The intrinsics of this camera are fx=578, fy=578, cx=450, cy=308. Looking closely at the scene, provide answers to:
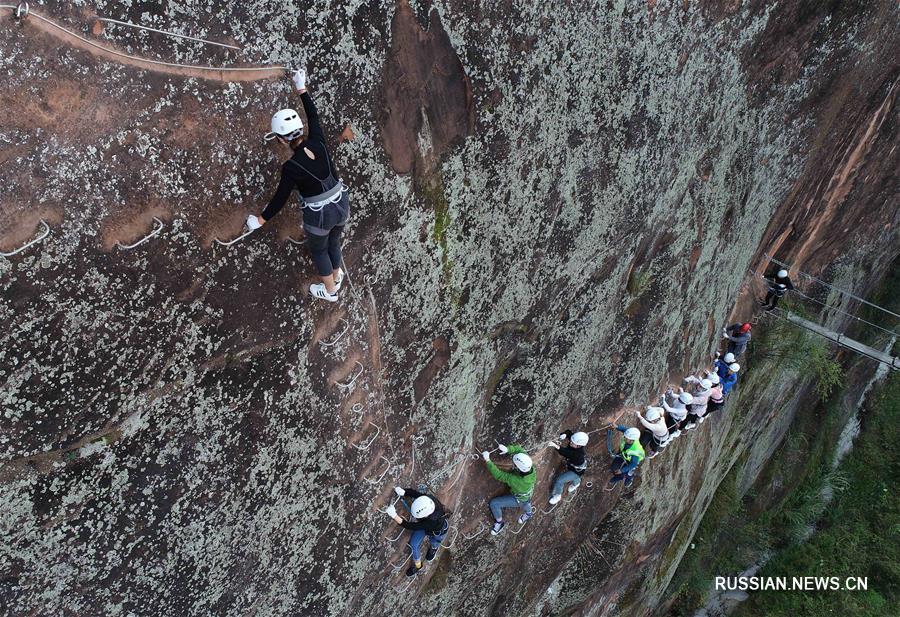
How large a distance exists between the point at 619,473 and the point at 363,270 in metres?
6.80

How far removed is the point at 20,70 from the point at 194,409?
2875 millimetres

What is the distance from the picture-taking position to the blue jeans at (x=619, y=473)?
1007 centimetres

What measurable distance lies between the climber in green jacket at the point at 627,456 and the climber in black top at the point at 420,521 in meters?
3.52

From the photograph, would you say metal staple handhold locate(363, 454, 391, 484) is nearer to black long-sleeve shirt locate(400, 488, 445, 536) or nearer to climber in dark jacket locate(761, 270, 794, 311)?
black long-sleeve shirt locate(400, 488, 445, 536)

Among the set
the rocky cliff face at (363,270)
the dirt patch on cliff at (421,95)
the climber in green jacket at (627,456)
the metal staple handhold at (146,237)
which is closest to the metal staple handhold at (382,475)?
the rocky cliff face at (363,270)

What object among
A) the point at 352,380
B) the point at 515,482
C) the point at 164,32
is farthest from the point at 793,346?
the point at 164,32

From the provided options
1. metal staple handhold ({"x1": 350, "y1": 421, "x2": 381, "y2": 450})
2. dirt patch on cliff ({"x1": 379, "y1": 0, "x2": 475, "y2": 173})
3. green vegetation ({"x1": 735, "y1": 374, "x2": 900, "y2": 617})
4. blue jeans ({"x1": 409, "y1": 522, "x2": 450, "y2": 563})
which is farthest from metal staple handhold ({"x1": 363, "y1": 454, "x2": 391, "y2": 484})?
green vegetation ({"x1": 735, "y1": 374, "x2": 900, "y2": 617})

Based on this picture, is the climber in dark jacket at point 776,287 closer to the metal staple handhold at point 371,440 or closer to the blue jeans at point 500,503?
the blue jeans at point 500,503

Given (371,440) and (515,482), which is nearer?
(371,440)

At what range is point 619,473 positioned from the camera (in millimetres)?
10367

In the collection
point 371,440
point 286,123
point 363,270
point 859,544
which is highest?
point 286,123

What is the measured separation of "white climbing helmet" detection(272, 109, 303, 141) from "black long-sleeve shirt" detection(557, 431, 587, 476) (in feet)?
21.1

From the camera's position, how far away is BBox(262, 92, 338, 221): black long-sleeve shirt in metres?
4.71

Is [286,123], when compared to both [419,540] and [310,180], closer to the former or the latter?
[310,180]
